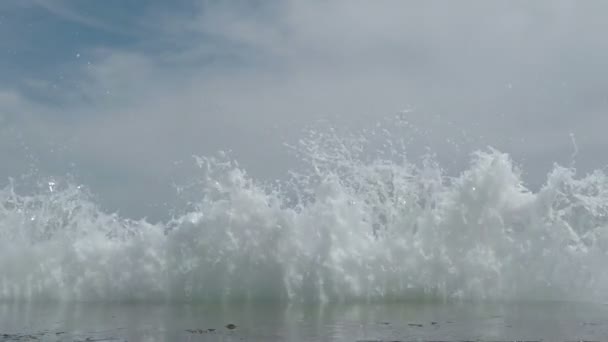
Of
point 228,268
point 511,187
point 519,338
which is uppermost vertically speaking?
point 511,187

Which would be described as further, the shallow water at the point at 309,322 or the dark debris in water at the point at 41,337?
the shallow water at the point at 309,322

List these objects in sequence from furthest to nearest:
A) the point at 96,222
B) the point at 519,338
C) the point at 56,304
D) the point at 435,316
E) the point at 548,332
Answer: the point at 96,222 < the point at 56,304 < the point at 435,316 < the point at 548,332 < the point at 519,338

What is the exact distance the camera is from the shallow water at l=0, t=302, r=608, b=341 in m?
12.2

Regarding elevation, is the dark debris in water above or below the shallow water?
below

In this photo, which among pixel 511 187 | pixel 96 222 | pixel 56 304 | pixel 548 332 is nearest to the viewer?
pixel 548 332

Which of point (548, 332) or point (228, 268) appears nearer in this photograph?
point (548, 332)

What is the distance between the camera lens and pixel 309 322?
571 inches

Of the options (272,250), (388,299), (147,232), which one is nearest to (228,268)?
(272,250)

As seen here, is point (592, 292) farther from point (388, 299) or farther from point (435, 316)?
point (435, 316)

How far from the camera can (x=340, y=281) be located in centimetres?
2078

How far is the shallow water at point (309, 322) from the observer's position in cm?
1216

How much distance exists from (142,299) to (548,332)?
12.4 metres

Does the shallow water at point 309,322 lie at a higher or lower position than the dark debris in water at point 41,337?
higher

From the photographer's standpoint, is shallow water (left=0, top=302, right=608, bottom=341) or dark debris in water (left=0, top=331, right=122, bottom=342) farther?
shallow water (left=0, top=302, right=608, bottom=341)
